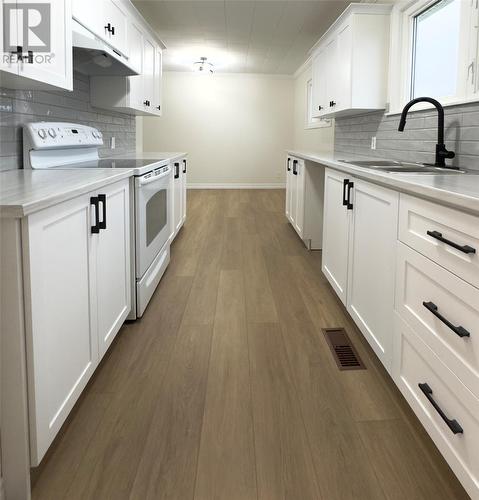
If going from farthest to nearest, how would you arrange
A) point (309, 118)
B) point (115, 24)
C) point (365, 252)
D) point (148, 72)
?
point (309, 118), point (148, 72), point (115, 24), point (365, 252)

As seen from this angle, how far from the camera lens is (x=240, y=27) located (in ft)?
19.5

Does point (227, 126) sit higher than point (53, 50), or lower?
higher

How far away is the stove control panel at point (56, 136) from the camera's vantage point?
2373 mm

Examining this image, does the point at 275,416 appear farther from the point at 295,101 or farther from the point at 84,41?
the point at 295,101

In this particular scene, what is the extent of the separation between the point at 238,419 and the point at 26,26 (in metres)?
1.66

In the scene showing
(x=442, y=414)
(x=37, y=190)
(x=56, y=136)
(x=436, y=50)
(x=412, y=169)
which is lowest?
(x=442, y=414)

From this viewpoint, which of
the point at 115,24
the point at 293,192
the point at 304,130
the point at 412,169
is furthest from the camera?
the point at 304,130

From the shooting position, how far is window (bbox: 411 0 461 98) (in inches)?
115

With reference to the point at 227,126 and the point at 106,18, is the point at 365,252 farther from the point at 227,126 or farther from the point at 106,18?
the point at 227,126

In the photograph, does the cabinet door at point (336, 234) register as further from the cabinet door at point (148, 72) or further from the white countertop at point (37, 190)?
the cabinet door at point (148, 72)

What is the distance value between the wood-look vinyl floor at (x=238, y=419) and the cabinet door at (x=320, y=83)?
261 cm

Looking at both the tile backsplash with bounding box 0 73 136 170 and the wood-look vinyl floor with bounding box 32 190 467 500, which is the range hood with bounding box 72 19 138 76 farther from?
the wood-look vinyl floor with bounding box 32 190 467 500

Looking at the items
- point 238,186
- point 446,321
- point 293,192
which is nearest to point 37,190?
point 446,321

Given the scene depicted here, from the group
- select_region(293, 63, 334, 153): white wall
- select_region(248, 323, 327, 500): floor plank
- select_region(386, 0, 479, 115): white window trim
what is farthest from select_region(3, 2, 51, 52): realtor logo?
select_region(293, 63, 334, 153): white wall
